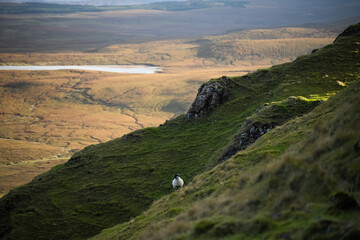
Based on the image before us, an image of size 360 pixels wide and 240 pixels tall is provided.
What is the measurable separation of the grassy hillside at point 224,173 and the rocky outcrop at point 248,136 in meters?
0.40

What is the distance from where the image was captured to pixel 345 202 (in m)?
9.34

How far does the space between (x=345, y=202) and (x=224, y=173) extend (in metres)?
12.9

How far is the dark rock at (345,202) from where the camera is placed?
934 centimetres

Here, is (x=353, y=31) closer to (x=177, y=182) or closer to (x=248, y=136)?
(x=248, y=136)

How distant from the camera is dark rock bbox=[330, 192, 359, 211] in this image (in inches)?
368

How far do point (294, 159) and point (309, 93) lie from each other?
3445 centimetres

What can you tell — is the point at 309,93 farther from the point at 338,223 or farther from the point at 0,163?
the point at 0,163

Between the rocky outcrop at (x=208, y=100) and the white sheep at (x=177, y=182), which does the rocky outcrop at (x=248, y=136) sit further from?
the rocky outcrop at (x=208, y=100)

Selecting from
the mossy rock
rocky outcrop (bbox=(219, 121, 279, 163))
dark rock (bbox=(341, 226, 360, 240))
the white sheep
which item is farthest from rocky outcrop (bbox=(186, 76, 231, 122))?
dark rock (bbox=(341, 226, 360, 240))

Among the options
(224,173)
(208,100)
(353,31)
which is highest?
(353,31)

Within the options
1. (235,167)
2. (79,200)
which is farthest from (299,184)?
(79,200)

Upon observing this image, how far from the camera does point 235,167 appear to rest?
21.7 metres

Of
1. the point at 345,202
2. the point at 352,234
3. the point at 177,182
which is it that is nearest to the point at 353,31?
the point at 177,182

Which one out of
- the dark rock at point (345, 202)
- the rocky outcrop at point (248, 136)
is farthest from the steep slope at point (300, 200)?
the rocky outcrop at point (248, 136)
